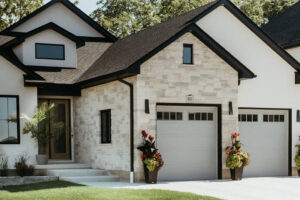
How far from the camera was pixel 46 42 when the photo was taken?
2238 centimetres

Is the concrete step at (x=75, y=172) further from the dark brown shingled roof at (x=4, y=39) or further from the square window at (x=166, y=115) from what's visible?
the dark brown shingled roof at (x=4, y=39)

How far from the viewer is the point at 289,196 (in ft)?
46.1

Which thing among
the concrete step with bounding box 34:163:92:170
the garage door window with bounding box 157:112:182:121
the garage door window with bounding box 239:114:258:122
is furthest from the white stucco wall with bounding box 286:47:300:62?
the concrete step with bounding box 34:163:92:170

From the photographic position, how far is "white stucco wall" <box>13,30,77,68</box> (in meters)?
21.9

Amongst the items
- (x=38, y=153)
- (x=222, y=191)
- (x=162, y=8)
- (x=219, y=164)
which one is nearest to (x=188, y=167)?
(x=219, y=164)

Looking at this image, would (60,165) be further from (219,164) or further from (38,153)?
(219,164)

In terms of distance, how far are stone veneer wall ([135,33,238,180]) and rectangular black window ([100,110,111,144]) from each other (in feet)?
8.32

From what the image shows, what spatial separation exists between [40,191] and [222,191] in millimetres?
4979

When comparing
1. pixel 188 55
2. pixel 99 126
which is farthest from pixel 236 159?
pixel 99 126

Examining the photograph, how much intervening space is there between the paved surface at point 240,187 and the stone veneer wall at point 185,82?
3.88ft

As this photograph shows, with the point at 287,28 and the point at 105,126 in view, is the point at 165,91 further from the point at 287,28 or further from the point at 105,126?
the point at 287,28

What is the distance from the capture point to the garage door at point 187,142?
17.9 m

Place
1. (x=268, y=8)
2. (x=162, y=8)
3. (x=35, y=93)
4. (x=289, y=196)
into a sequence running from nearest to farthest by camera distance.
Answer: (x=289, y=196)
(x=35, y=93)
(x=162, y=8)
(x=268, y=8)

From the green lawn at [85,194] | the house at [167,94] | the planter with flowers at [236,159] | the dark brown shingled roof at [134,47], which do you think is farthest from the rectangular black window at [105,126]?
the planter with flowers at [236,159]
